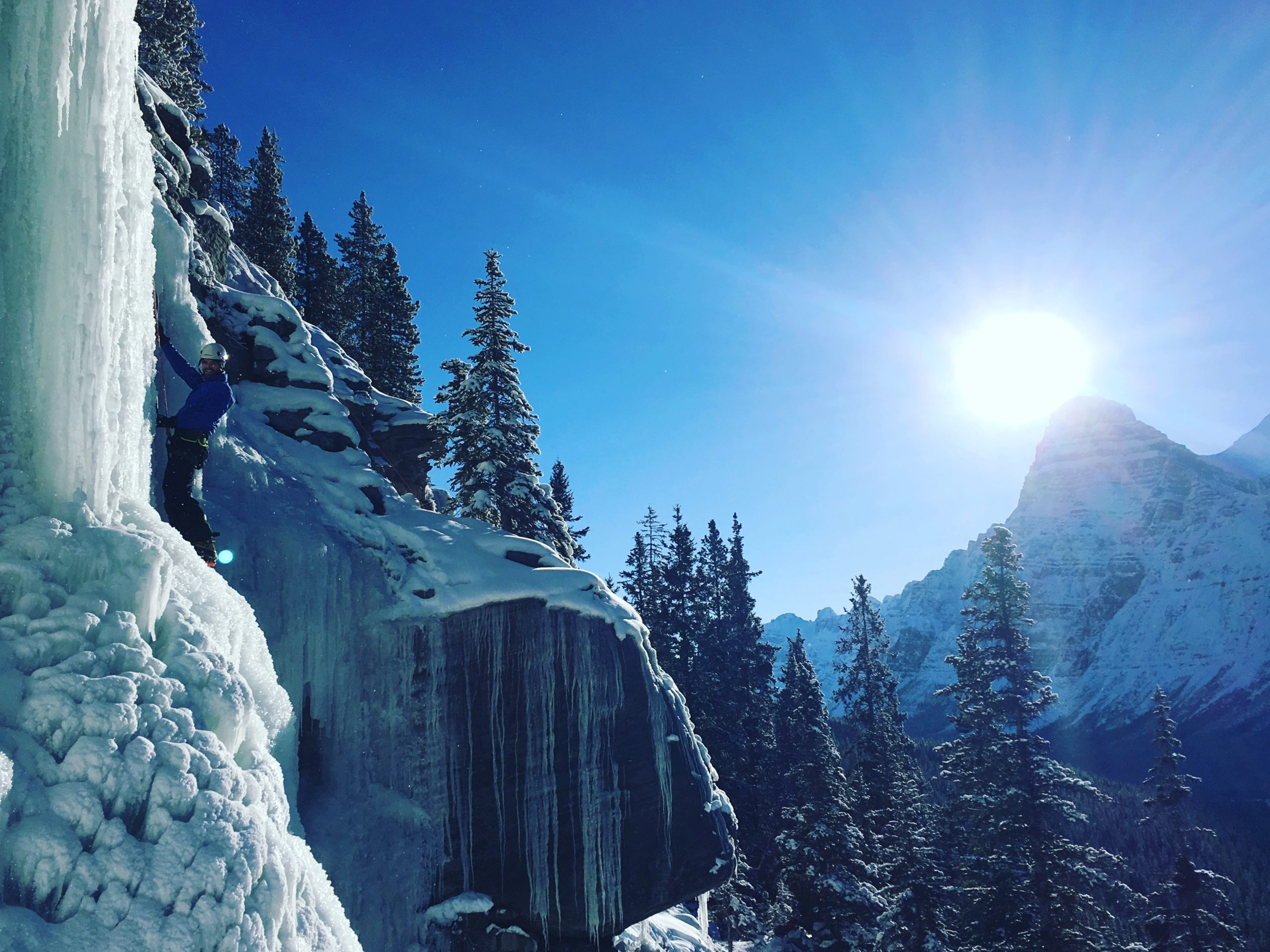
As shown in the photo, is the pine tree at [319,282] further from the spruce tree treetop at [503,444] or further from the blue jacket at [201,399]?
the blue jacket at [201,399]

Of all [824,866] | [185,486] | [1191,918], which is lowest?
[1191,918]

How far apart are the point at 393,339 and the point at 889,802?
27465mm

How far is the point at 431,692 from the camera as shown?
39.2 feet

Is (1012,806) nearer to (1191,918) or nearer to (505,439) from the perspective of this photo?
(1191,918)

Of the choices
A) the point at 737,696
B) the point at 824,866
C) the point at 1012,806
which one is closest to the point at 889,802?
the point at 824,866

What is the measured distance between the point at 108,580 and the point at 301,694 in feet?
30.9

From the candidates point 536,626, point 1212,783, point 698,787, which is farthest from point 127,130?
point 1212,783

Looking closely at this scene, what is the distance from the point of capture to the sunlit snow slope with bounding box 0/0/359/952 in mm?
1845

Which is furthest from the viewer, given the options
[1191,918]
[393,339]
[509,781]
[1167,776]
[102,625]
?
[393,339]

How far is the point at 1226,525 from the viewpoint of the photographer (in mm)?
183750

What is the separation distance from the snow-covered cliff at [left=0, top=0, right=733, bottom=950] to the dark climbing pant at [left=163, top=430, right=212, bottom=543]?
1292mm

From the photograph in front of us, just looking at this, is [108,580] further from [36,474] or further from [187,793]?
[187,793]

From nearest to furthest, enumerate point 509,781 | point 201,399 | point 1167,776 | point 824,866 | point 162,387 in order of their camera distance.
Answer: point 201,399
point 162,387
point 509,781
point 1167,776
point 824,866

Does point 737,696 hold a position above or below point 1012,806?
above
